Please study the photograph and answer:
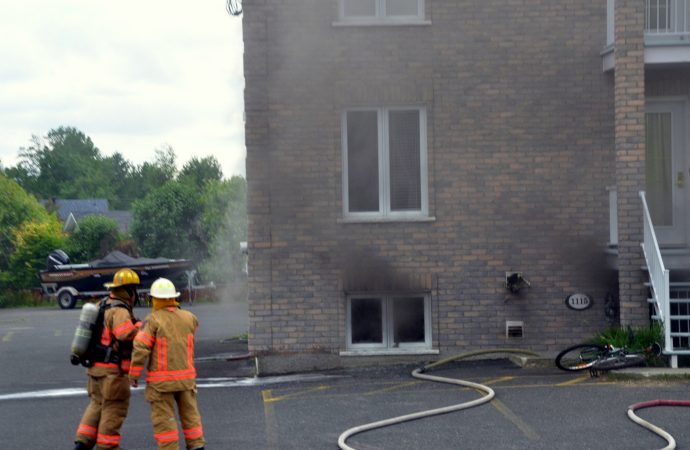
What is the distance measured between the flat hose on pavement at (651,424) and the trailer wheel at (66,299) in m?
27.8

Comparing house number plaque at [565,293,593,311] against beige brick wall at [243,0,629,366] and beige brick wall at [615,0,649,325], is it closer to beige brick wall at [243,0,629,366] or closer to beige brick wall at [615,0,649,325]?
beige brick wall at [243,0,629,366]

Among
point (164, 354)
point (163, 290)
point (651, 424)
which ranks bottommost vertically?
point (651, 424)

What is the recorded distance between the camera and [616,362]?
1115 centimetres

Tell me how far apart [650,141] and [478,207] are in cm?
250

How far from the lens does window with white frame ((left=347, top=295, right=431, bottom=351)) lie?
43.0 feet

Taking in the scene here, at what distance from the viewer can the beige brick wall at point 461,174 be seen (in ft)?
42.3

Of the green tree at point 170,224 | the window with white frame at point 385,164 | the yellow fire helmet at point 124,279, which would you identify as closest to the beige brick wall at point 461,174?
the window with white frame at point 385,164

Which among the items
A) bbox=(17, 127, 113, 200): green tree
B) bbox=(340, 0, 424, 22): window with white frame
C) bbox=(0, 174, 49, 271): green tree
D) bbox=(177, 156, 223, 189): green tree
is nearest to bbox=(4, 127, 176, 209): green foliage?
bbox=(17, 127, 113, 200): green tree

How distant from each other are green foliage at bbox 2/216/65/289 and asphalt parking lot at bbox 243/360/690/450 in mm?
33168

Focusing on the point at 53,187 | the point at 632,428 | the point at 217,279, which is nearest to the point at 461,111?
the point at 632,428

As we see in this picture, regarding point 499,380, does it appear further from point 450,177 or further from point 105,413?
point 105,413

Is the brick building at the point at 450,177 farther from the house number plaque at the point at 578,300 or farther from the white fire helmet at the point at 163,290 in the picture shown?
the white fire helmet at the point at 163,290

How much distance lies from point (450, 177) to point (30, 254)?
111ft

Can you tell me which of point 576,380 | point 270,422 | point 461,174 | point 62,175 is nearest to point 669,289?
point 576,380
